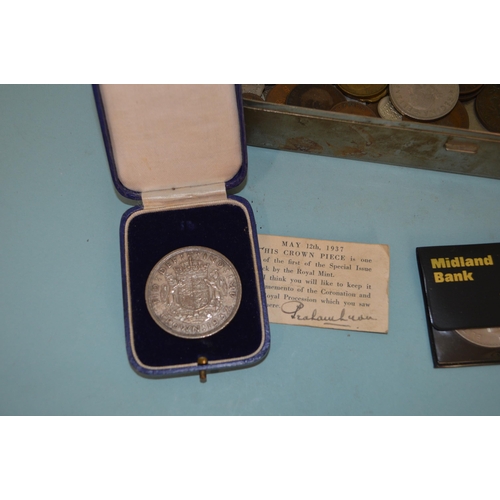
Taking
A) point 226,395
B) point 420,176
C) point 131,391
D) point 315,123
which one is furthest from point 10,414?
point 420,176

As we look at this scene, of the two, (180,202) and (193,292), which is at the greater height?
(180,202)

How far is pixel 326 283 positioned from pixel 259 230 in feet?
1.08

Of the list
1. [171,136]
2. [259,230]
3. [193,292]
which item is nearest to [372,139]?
[259,230]

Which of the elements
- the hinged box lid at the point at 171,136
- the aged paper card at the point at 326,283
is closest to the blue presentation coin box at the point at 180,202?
the hinged box lid at the point at 171,136

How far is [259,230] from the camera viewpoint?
1.72 metres

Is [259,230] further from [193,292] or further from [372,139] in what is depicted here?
[372,139]

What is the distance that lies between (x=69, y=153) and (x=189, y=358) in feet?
3.26

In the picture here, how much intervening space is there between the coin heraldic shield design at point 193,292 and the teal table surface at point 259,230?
8.3 inches

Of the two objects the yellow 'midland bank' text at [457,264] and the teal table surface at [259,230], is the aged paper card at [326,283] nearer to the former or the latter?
the teal table surface at [259,230]

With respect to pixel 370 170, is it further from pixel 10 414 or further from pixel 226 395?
pixel 10 414

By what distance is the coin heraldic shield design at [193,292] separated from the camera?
1.50m

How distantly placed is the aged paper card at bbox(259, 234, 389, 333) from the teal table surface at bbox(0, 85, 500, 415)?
0.04 metres

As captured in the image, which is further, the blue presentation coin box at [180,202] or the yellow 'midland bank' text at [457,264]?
the yellow 'midland bank' text at [457,264]

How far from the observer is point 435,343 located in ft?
5.23
